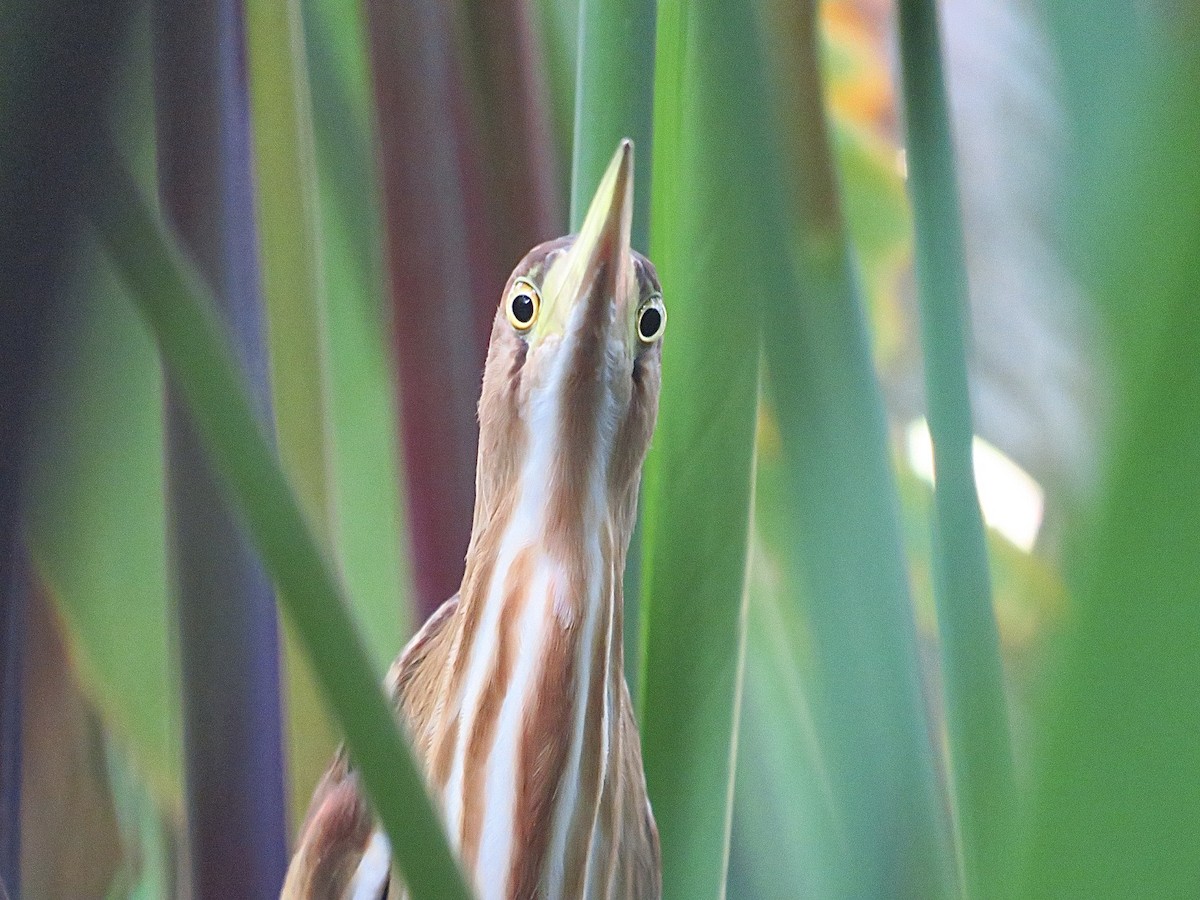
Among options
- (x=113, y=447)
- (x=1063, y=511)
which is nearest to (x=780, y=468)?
(x=1063, y=511)

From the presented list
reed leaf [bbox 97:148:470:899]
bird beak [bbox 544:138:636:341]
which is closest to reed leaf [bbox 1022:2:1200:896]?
reed leaf [bbox 97:148:470:899]

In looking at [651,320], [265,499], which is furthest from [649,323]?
[265,499]

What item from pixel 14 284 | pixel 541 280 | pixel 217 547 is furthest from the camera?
pixel 217 547

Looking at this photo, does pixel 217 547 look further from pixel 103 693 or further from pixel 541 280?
pixel 541 280

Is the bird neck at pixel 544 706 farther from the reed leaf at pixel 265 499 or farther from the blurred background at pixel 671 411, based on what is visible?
the reed leaf at pixel 265 499

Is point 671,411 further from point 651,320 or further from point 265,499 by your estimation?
point 265,499

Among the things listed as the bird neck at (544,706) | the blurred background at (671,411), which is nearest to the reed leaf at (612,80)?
the blurred background at (671,411)
